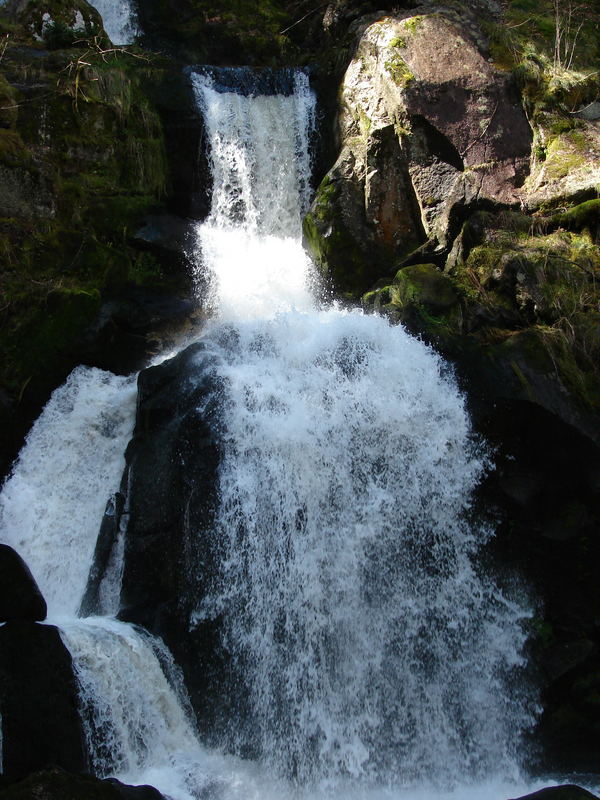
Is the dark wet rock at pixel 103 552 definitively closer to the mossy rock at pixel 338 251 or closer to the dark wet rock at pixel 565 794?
the dark wet rock at pixel 565 794

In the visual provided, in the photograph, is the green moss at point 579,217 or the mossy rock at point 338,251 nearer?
the green moss at point 579,217

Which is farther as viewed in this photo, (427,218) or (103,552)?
(427,218)

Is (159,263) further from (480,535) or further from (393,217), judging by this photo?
(480,535)

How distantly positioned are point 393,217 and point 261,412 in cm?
511

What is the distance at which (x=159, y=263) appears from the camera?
10812 mm

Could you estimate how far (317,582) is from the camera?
6730mm

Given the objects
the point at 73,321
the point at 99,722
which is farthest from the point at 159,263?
the point at 99,722

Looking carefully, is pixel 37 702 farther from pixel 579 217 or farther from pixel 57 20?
pixel 57 20

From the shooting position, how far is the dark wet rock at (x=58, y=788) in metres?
4.05

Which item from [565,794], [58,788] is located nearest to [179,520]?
[58,788]

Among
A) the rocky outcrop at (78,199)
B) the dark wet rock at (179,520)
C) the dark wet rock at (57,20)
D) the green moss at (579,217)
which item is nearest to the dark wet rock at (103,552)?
the dark wet rock at (179,520)

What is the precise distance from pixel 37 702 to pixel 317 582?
278cm

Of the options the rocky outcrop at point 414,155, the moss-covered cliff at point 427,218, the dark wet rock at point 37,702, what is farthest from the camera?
the rocky outcrop at point 414,155

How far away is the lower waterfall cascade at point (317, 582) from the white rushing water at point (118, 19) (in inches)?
387
